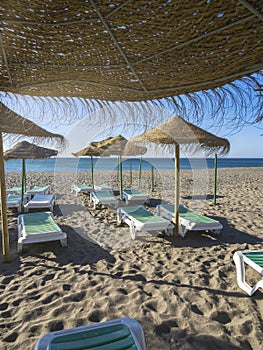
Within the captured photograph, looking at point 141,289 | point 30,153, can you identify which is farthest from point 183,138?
point 30,153

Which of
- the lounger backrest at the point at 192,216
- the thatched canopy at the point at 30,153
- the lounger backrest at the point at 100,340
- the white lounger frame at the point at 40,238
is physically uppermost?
the thatched canopy at the point at 30,153

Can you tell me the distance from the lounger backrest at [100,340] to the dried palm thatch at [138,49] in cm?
166

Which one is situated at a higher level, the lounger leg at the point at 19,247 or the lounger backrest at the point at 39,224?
the lounger backrest at the point at 39,224

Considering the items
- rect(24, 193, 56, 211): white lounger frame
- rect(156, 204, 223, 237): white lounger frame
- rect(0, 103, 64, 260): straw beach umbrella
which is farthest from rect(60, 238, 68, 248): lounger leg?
rect(24, 193, 56, 211): white lounger frame

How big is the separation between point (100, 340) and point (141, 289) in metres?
1.24

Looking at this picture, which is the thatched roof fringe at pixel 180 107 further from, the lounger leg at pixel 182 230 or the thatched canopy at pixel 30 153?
the thatched canopy at pixel 30 153

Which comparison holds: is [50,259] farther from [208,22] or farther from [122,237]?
[208,22]

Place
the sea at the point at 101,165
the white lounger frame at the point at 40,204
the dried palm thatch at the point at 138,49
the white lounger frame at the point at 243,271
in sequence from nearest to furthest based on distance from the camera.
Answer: the dried palm thatch at the point at 138,49 < the white lounger frame at the point at 243,271 < the white lounger frame at the point at 40,204 < the sea at the point at 101,165

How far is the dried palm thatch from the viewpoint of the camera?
1116 mm

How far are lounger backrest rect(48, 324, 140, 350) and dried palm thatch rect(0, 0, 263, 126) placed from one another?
166cm

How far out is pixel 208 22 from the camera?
112 cm

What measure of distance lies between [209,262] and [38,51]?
3.31 meters

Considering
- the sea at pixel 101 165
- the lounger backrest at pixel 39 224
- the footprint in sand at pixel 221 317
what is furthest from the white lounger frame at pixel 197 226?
the sea at pixel 101 165

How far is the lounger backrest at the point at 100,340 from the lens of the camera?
151 cm
